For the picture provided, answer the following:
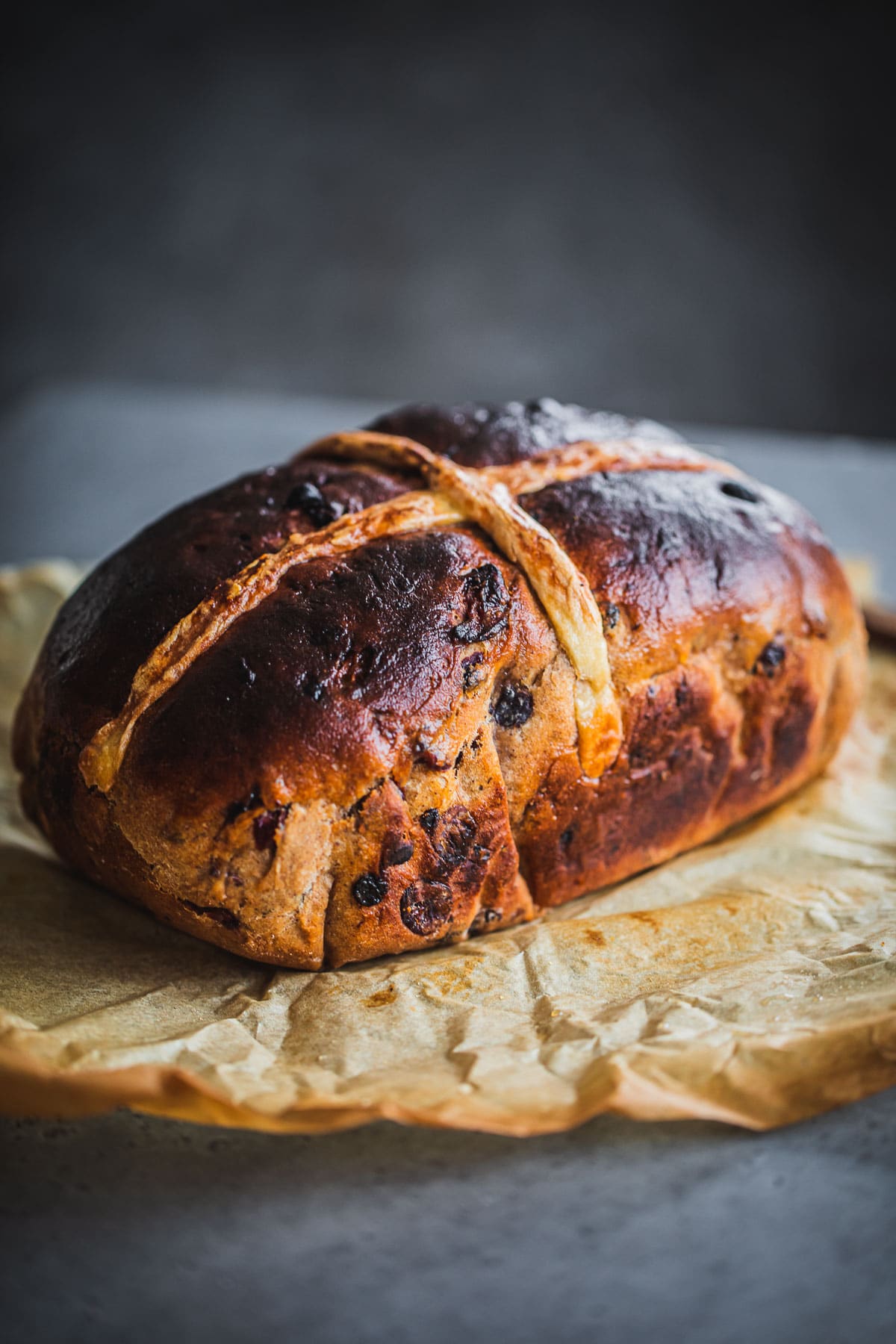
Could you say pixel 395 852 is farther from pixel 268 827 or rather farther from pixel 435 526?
pixel 435 526

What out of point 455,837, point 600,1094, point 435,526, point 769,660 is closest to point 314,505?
point 435,526

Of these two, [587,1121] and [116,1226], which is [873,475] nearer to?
[587,1121]

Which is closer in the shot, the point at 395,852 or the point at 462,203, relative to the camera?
the point at 395,852

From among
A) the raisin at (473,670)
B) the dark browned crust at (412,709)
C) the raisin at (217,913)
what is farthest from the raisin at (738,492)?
the raisin at (217,913)

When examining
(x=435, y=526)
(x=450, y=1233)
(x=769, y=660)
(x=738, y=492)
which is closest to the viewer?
(x=450, y=1233)

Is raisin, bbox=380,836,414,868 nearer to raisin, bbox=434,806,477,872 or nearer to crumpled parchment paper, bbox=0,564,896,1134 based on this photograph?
raisin, bbox=434,806,477,872

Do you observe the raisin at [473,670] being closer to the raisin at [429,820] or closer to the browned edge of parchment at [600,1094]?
the raisin at [429,820]

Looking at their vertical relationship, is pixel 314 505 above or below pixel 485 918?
above

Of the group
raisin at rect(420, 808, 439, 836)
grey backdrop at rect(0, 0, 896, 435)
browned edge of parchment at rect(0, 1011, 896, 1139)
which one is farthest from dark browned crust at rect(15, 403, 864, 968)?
grey backdrop at rect(0, 0, 896, 435)
